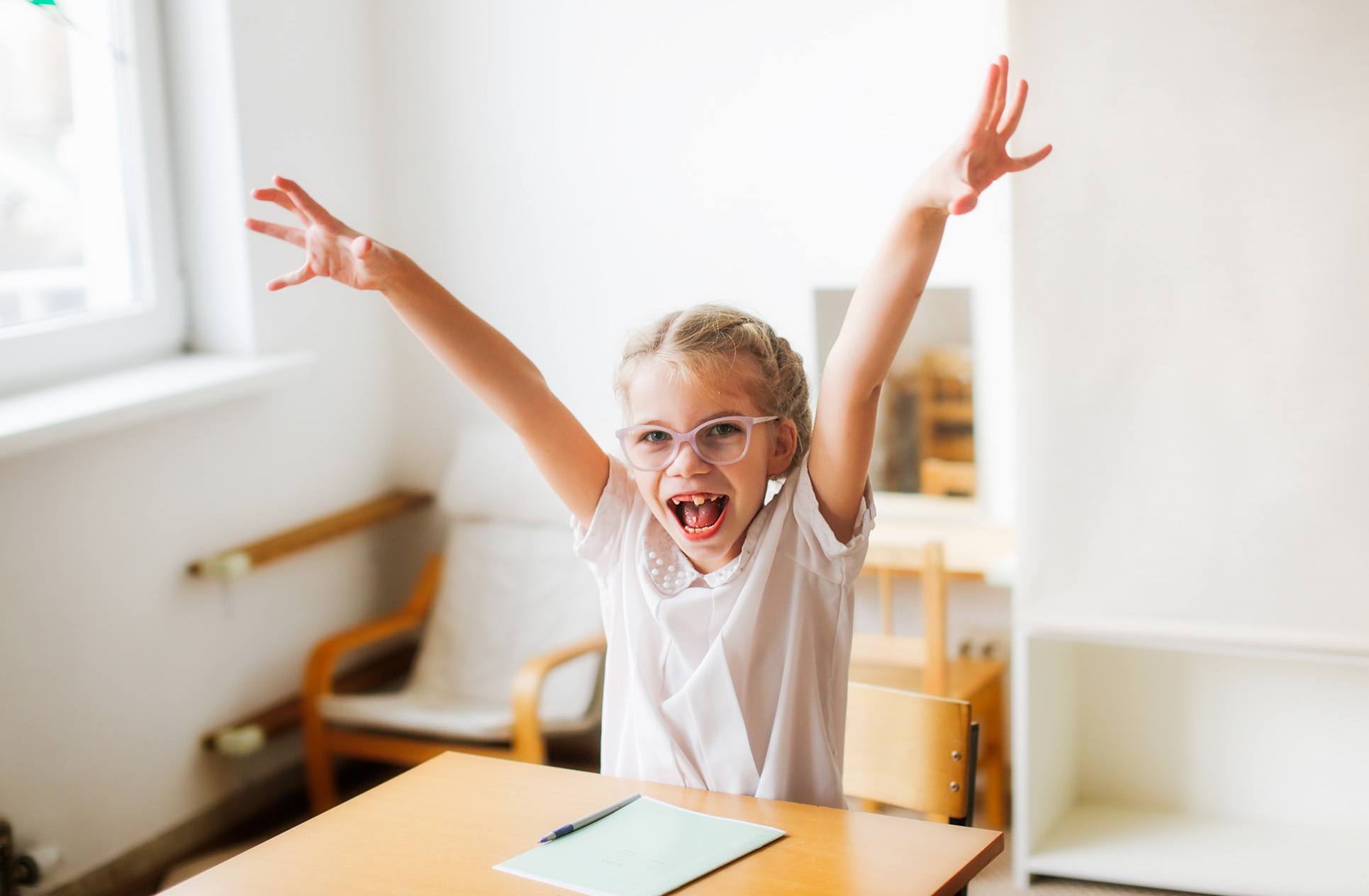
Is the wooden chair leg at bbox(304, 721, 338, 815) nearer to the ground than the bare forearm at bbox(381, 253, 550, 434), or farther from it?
nearer to the ground

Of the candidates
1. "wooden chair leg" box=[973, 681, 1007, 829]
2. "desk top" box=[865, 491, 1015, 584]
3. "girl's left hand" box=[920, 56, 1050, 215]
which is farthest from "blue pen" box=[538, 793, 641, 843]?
"wooden chair leg" box=[973, 681, 1007, 829]

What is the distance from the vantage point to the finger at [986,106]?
3.55 feet

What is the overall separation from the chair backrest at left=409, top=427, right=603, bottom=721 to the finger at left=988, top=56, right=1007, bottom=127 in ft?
6.56

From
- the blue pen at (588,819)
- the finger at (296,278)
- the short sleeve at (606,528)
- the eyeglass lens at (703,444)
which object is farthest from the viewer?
the short sleeve at (606,528)

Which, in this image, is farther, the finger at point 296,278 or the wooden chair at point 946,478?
the wooden chair at point 946,478

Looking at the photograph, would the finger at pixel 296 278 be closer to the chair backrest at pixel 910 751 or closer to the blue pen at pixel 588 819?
the blue pen at pixel 588 819

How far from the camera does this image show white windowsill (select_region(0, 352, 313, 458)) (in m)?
2.28

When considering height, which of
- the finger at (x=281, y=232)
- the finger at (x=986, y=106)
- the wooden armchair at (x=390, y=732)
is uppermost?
the finger at (x=986, y=106)

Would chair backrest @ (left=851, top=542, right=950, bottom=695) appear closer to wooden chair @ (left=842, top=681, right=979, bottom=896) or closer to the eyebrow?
wooden chair @ (left=842, top=681, right=979, bottom=896)

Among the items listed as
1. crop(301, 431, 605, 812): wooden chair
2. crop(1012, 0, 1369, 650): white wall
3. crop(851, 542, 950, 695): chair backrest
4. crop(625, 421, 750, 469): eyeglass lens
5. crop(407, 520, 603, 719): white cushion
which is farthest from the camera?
crop(407, 520, 603, 719): white cushion

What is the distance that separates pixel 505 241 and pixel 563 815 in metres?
2.28

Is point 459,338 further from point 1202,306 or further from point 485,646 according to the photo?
point 485,646

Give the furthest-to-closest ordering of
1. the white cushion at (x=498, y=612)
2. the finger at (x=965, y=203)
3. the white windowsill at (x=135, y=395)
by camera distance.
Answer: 1. the white cushion at (x=498, y=612)
2. the white windowsill at (x=135, y=395)
3. the finger at (x=965, y=203)

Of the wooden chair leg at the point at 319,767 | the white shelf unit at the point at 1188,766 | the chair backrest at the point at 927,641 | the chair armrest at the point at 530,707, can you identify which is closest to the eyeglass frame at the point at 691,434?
the chair backrest at the point at 927,641
